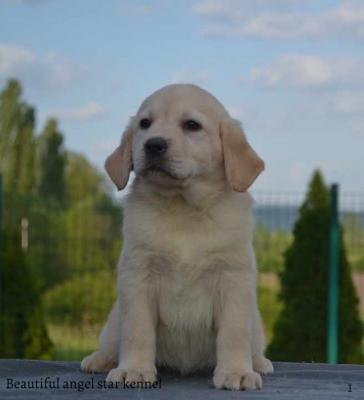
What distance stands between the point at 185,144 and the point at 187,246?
1.43 ft

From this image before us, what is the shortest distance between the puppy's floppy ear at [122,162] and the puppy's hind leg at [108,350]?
577mm

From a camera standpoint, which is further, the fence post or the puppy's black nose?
the fence post

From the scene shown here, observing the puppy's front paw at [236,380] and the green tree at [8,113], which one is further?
the green tree at [8,113]

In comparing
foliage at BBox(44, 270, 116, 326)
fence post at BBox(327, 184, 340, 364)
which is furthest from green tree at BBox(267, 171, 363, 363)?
foliage at BBox(44, 270, 116, 326)

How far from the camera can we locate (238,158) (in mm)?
Answer: 3787

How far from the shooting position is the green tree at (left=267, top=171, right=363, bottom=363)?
28.0 ft

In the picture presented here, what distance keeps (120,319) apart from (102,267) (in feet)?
18.5

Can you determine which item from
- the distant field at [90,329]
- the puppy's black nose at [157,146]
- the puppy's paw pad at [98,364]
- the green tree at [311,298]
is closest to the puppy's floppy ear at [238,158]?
the puppy's black nose at [157,146]

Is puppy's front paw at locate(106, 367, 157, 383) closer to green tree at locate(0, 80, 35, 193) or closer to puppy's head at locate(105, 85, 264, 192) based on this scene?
puppy's head at locate(105, 85, 264, 192)

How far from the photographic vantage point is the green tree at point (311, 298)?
853cm

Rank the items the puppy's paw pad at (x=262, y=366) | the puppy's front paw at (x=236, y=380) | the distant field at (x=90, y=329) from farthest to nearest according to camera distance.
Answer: the distant field at (x=90, y=329), the puppy's paw pad at (x=262, y=366), the puppy's front paw at (x=236, y=380)

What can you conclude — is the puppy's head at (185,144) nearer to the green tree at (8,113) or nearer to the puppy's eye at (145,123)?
the puppy's eye at (145,123)

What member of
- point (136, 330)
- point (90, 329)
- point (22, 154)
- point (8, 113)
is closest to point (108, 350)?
point (136, 330)

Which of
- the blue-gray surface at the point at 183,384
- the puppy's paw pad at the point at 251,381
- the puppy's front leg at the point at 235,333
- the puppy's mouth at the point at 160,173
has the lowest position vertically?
the blue-gray surface at the point at 183,384
